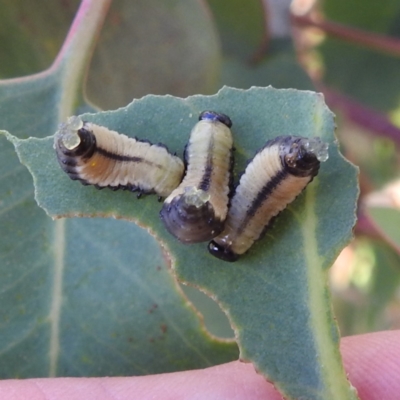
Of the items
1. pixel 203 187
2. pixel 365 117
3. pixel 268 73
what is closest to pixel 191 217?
pixel 203 187

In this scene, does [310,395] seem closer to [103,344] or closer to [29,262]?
[103,344]

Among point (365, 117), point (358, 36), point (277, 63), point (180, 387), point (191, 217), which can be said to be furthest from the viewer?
point (365, 117)

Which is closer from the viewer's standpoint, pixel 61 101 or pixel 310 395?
pixel 310 395

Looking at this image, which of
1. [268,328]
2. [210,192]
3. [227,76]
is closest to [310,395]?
[268,328]

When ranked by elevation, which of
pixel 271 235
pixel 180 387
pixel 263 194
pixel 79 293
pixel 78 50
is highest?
pixel 78 50

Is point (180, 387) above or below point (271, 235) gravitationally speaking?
below

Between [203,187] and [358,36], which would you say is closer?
[203,187]

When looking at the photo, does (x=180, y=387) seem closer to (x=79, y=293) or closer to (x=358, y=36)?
(x=79, y=293)

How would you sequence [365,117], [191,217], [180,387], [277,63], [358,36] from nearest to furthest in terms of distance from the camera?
[191,217]
[180,387]
[277,63]
[358,36]
[365,117]
